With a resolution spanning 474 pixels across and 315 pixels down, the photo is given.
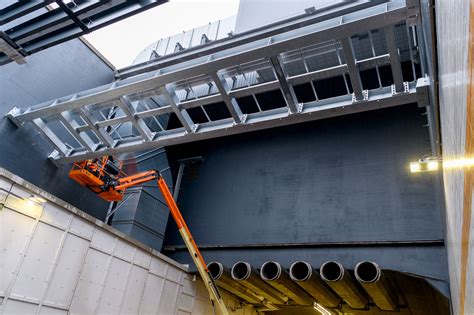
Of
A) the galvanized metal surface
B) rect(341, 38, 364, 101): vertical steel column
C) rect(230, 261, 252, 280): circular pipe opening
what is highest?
rect(341, 38, 364, 101): vertical steel column

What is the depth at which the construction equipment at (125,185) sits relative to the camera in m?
12.3

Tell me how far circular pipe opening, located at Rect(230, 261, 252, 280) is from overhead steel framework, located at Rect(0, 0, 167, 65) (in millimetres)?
8695

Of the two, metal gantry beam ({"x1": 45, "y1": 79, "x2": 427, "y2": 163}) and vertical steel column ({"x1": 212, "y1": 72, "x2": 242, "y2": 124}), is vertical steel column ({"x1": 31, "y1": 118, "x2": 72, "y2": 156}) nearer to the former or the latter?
metal gantry beam ({"x1": 45, "y1": 79, "x2": 427, "y2": 163})

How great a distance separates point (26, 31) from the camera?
28.2ft

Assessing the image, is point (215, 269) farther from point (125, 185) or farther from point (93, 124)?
point (93, 124)

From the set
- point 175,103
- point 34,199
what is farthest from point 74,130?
point 175,103

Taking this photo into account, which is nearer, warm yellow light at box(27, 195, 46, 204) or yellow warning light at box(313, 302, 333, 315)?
warm yellow light at box(27, 195, 46, 204)

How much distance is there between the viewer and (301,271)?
11.7m

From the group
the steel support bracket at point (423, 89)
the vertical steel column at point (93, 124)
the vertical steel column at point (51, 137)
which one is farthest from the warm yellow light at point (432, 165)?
the vertical steel column at point (51, 137)

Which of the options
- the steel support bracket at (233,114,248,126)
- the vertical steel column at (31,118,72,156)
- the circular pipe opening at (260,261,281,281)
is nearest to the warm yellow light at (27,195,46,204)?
the vertical steel column at (31,118,72,156)

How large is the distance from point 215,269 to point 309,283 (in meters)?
3.35

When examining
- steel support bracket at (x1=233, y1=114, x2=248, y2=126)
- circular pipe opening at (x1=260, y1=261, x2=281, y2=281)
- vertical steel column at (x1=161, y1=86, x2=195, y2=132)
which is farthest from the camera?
circular pipe opening at (x1=260, y1=261, x2=281, y2=281)

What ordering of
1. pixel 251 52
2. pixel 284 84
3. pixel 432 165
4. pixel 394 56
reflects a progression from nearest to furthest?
pixel 432 165 < pixel 394 56 < pixel 251 52 < pixel 284 84

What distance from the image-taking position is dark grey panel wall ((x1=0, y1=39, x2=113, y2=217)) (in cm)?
1286
